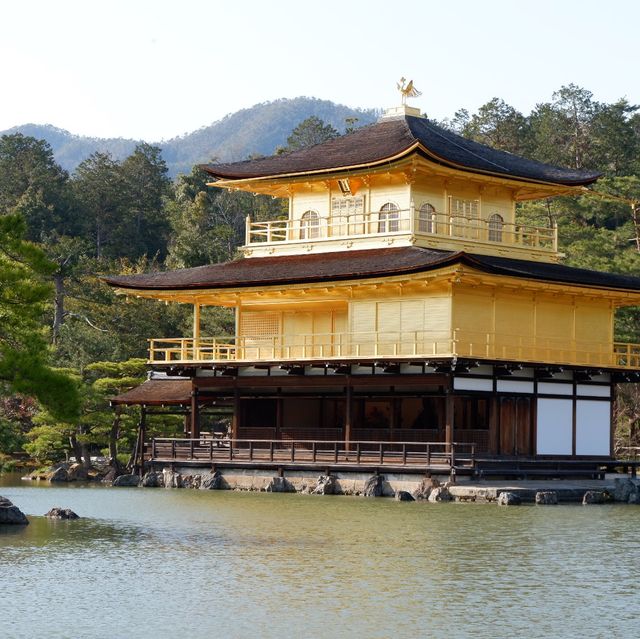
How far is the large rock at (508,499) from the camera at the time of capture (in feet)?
121

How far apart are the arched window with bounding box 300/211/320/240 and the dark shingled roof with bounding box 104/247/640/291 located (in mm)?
1445

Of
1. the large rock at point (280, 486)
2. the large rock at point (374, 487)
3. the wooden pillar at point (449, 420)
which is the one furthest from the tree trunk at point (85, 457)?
the wooden pillar at point (449, 420)

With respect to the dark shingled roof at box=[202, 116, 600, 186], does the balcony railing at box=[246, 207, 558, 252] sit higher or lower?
lower

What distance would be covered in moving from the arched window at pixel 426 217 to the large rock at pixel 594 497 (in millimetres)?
11261

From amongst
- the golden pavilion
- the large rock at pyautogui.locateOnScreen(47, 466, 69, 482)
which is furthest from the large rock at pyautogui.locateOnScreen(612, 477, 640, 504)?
the large rock at pyautogui.locateOnScreen(47, 466, 69, 482)

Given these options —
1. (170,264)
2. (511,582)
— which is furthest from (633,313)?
(511,582)

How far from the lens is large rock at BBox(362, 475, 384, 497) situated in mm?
Result: 40156

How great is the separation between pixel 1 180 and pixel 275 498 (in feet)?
204

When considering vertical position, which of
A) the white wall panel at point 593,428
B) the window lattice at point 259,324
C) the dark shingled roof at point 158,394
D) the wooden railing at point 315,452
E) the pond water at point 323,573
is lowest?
the pond water at point 323,573

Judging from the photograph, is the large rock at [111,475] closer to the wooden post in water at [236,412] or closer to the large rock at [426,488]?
the wooden post in water at [236,412]

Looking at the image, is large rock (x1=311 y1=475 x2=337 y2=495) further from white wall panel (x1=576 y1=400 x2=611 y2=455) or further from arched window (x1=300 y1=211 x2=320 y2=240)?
arched window (x1=300 y1=211 x2=320 y2=240)

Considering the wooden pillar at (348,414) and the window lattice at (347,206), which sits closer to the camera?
the wooden pillar at (348,414)

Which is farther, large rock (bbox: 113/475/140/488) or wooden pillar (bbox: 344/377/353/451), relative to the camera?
large rock (bbox: 113/475/140/488)

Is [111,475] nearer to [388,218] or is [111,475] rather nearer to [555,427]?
[388,218]
